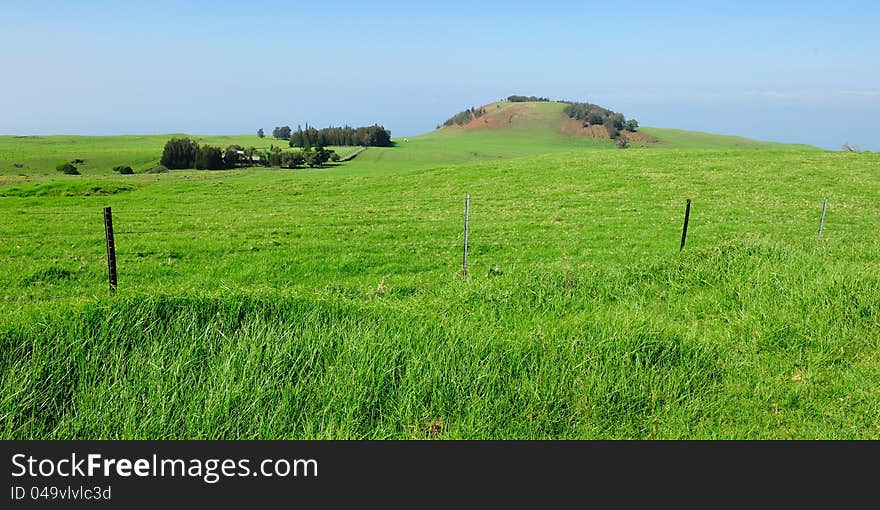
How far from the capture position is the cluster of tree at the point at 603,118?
448 ft

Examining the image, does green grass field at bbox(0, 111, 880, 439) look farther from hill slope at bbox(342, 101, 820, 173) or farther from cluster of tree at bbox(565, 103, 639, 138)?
cluster of tree at bbox(565, 103, 639, 138)

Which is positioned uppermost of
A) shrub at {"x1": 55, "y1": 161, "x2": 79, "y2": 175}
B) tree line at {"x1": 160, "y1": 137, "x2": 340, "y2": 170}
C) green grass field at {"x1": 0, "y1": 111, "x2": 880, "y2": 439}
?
tree line at {"x1": 160, "y1": 137, "x2": 340, "y2": 170}

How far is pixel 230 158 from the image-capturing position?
2886 inches

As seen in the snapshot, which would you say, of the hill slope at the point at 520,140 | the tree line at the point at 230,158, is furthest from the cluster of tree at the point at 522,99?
the tree line at the point at 230,158

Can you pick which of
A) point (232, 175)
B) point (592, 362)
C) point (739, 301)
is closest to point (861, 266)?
point (739, 301)

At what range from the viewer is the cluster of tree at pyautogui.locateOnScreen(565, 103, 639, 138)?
136512mm

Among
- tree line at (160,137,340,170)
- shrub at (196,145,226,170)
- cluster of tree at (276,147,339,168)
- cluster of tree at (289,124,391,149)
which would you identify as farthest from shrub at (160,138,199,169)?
cluster of tree at (289,124,391,149)

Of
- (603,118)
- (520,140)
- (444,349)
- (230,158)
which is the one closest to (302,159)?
(230,158)

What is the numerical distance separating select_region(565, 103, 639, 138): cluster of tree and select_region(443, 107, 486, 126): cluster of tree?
95.9 feet

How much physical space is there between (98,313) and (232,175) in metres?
52.3

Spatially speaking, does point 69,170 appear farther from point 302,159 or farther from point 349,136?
point 349,136

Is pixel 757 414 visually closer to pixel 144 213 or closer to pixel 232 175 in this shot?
pixel 144 213

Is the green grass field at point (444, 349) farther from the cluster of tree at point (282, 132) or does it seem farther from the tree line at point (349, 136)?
the cluster of tree at point (282, 132)

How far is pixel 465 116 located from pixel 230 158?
11010 centimetres
